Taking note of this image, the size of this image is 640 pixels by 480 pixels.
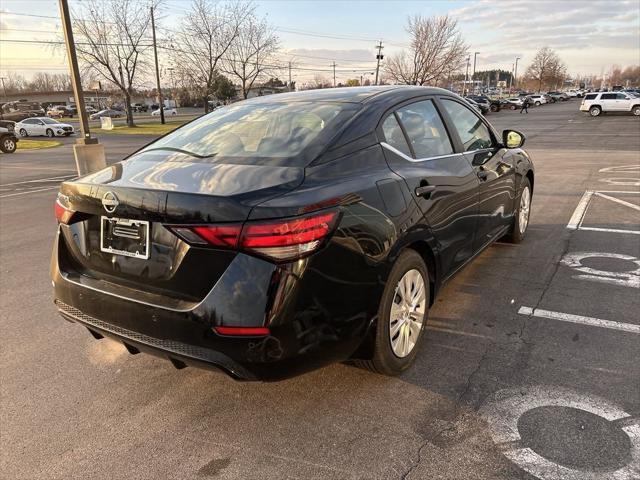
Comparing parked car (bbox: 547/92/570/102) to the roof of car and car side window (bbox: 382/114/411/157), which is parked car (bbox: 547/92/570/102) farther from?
A: car side window (bbox: 382/114/411/157)

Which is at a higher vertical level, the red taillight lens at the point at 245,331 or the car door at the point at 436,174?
the car door at the point at 436,174

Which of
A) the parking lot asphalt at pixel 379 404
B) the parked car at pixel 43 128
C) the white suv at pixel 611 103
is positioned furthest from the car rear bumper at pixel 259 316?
the white suv at pixel 611 103

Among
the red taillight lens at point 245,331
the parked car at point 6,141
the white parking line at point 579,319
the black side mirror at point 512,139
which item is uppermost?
the black side mirror at point 512,139

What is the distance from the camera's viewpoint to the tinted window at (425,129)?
326 centimetres

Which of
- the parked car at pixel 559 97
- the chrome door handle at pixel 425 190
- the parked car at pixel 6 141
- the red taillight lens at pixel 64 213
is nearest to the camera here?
the red taillight lens at pixel 64 213

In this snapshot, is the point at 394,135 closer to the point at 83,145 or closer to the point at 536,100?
the point at 83,145

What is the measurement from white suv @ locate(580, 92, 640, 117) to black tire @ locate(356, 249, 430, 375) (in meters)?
42.3

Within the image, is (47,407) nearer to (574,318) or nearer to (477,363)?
(477,363)

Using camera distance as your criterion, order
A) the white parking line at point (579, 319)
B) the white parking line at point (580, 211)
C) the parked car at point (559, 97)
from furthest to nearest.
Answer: the parked car at point (559, 97) < the white parking line at point (580, 211) < the white parking line at point (579, 319)

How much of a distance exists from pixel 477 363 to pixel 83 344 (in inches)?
108

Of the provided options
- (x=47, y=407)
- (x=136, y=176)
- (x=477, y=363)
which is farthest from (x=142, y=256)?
(x=477, y=363)

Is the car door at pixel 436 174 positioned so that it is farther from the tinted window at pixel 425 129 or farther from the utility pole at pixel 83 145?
the utility pole at pixel 83 145

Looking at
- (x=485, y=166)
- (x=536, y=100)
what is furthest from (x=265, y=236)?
(x=536, y=100)

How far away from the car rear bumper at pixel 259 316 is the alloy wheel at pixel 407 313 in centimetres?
33
